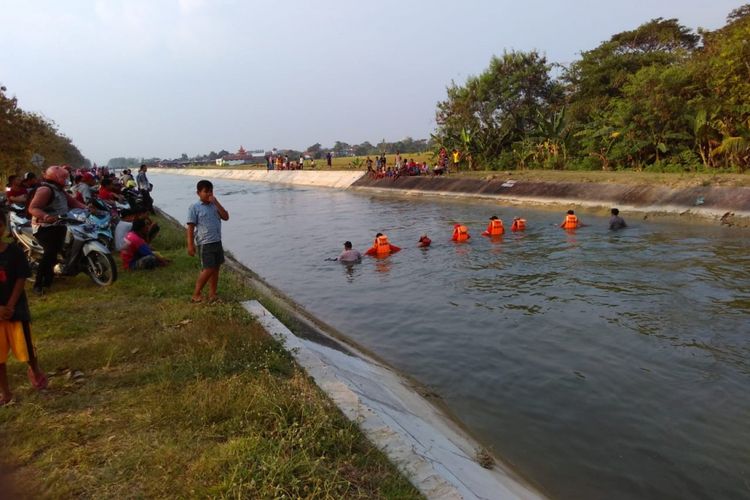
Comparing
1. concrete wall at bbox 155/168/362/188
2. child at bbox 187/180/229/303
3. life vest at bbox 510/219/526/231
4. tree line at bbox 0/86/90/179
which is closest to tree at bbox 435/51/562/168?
concrete wall at bbox 155/168/362/188

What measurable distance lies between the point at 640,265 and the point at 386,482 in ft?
36.4

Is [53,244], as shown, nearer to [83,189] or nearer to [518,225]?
[83,189]

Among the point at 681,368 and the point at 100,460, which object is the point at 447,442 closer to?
the point at 100,460

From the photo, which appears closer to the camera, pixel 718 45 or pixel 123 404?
pixel 123 404

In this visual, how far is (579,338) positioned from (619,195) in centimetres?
1424

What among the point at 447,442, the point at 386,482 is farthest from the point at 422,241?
the point at 386,482

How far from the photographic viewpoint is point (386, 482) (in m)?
3.48

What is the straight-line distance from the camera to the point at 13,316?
4922 millimetres

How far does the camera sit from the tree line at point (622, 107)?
810 inches

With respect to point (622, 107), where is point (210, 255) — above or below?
below

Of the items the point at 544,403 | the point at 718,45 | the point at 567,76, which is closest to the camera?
the point at 544,403

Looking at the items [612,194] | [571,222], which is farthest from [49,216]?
[612,194]

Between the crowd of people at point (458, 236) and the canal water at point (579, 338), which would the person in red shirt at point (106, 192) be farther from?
the crowd of people at point (458, 236)

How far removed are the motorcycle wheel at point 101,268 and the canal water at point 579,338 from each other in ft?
13.2
